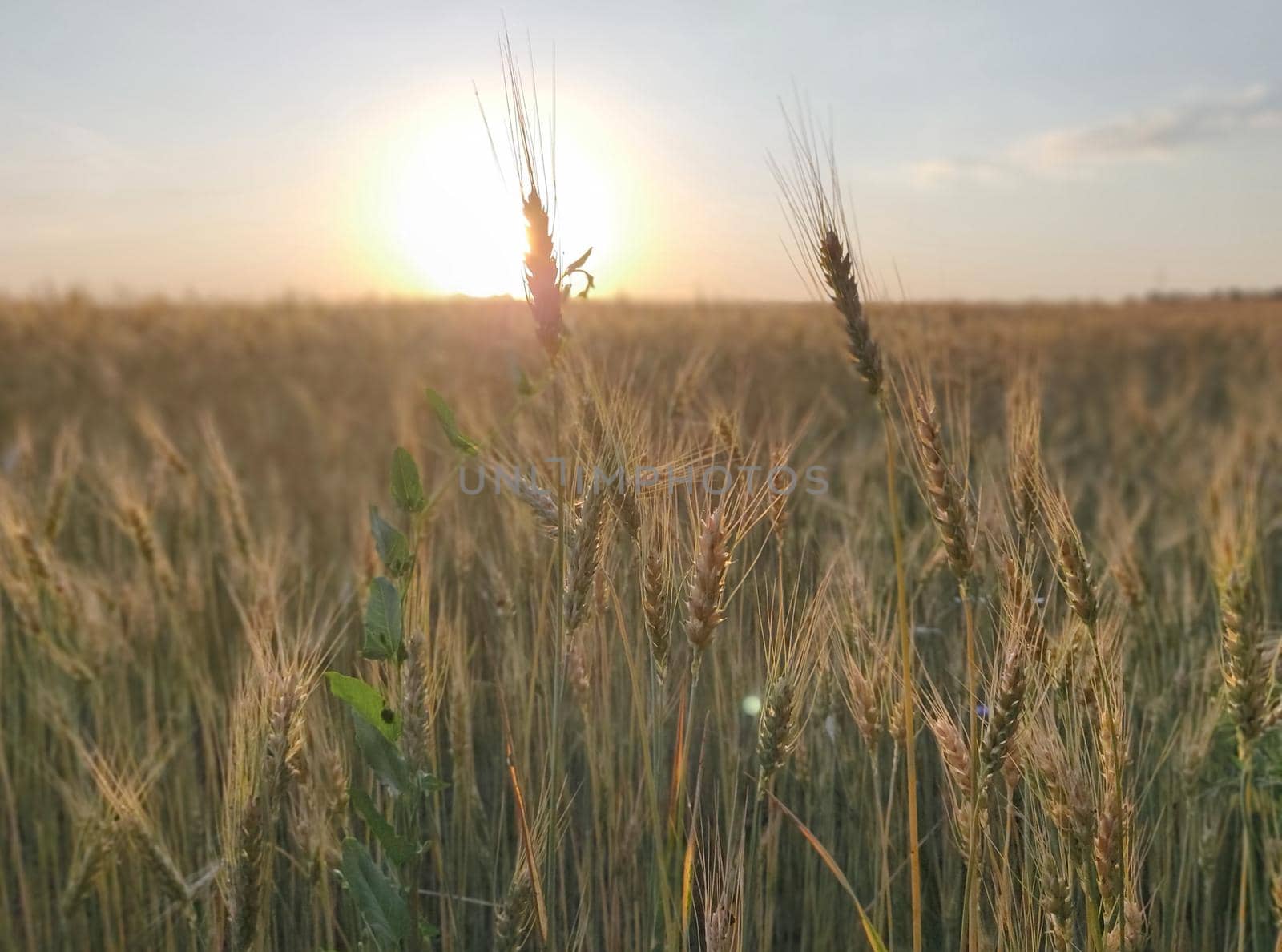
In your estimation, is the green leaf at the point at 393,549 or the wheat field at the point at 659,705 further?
the green leaf at the point at 393,549

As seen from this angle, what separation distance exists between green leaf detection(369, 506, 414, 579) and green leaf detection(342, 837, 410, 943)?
0.31 meters

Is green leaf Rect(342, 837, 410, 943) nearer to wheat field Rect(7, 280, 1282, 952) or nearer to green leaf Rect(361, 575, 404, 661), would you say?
wheat field Rect(7, 280, 1282, 952)

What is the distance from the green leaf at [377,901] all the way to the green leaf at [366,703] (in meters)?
0.12

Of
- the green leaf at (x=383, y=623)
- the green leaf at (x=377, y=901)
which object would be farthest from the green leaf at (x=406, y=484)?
the green leaf at (x=377, y=901)

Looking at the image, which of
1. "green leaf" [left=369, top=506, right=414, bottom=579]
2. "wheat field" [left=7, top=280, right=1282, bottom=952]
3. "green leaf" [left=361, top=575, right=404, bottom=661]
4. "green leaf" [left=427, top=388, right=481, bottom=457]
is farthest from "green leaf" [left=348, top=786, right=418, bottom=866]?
"green leaf" [left=427, top=388, right=481, bottom=457]

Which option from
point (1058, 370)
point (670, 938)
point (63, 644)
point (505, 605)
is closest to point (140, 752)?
point (63, 644)

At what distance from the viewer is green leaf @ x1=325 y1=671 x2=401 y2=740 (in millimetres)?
1080

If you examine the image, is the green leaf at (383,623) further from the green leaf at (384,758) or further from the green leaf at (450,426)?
the green leaf at (450,426)

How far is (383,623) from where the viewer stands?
1.11 meters

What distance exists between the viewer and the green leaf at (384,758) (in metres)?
1.08

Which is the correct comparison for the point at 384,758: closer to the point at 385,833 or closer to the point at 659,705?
the point at 385,833

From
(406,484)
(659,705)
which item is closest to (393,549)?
(406,484)

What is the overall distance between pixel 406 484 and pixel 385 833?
415 mm

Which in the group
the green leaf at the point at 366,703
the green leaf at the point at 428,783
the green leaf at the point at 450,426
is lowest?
the green leaf at the point at 428,783
